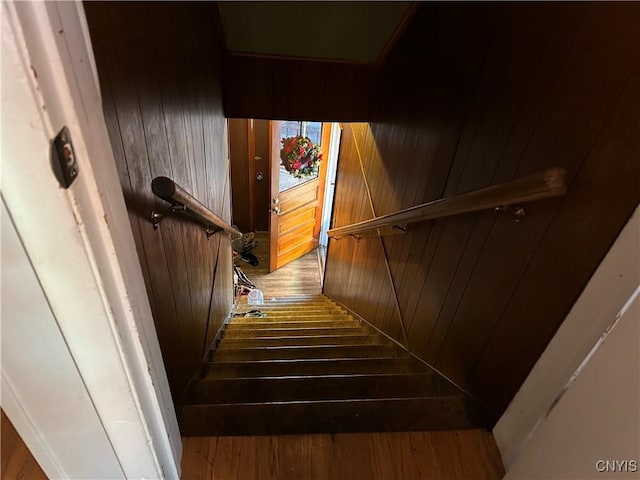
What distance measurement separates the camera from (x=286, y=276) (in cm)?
523

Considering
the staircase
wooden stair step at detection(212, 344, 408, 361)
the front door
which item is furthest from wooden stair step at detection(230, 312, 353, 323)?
the front door

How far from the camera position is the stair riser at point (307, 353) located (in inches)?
83.0

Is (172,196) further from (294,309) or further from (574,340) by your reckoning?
(294,309)

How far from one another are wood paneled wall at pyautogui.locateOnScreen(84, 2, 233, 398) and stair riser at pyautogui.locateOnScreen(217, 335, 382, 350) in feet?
0.91

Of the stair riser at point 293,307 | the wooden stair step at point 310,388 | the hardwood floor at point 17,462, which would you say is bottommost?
the stair riser at point 293,307

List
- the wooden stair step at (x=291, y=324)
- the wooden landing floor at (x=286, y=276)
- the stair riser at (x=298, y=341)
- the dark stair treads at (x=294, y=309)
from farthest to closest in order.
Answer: the wooden landing floor at (x=286, y=276)
the dark stair treads at (x=294, y=309)
the wooden stair step at (x=291, y=324)
the stair riser at (x=298, y=341)

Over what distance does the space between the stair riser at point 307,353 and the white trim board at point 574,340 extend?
35.1 inches

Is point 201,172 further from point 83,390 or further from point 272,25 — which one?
point 83,390

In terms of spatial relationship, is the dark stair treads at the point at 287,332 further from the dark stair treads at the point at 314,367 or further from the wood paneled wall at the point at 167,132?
the dark stair treads at the point at 314,367

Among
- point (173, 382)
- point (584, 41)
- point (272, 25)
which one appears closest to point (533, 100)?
point (584, 41)

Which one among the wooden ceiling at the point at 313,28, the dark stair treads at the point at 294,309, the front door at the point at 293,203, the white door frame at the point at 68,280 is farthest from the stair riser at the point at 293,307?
the white door frame at the point at 68,280

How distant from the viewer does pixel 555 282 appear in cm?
99

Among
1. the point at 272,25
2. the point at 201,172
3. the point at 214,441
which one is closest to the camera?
the point at 214,441

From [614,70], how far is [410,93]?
129cm
